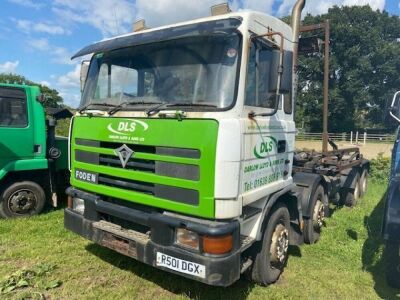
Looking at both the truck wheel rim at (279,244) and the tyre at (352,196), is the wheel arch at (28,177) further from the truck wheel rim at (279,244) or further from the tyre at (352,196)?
the tyre at (352,196)

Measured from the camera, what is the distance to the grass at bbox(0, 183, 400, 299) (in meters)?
3.91

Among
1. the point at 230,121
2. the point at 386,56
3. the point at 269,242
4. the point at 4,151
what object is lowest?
the point at 269,242

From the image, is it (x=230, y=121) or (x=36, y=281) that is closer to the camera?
(x=230, y=121)

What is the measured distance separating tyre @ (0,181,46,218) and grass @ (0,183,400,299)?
347 mm

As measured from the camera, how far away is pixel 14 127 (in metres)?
6.26

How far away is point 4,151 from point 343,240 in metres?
5.73

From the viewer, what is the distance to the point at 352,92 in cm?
4025

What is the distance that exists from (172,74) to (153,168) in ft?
3.05

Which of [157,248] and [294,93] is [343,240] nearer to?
[294,93]

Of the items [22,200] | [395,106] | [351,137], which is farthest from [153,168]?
[351,137]

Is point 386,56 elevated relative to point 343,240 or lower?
elevated

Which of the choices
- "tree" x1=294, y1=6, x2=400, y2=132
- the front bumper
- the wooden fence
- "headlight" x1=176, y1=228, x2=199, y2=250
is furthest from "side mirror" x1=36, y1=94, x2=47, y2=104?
"tree" x1=294, y1=6, x2=400, y2=132

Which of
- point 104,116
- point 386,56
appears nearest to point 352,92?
point 386,56

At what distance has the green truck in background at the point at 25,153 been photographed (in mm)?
6195
